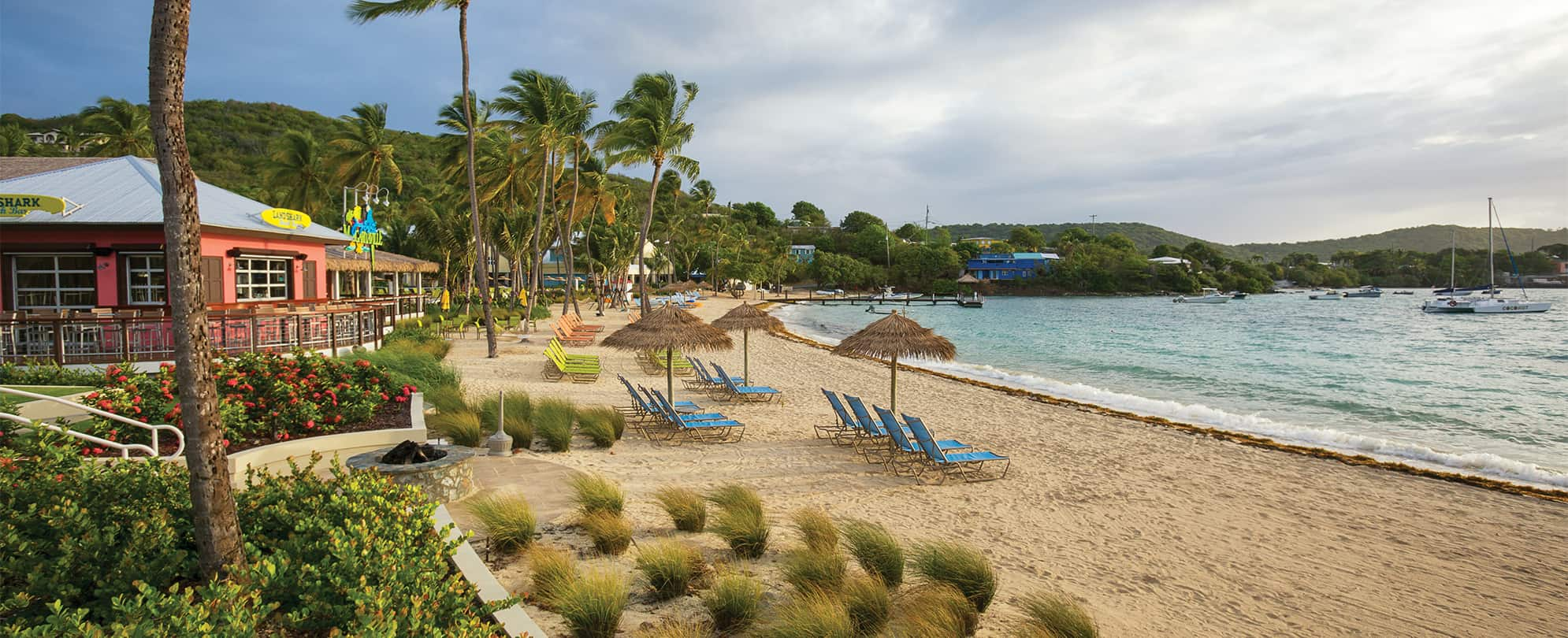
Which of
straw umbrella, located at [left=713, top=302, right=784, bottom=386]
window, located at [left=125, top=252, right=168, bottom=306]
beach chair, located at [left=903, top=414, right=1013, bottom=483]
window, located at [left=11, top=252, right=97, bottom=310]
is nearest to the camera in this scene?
beach chair, located at [left=903, top=414, right=1013, bottom=483]

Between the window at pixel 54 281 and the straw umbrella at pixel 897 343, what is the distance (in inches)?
552

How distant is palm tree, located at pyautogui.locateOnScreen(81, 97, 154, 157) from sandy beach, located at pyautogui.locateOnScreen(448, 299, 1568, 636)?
3077 centimetres

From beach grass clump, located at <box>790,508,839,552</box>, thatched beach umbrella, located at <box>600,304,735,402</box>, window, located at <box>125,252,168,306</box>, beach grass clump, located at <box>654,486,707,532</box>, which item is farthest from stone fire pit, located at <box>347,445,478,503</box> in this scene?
window, located at <box>125,252,168,306</box>

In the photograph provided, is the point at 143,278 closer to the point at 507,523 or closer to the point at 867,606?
the point at 507,523

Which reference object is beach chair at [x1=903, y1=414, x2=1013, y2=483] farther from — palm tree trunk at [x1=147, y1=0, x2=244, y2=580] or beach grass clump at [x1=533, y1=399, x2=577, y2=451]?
palm tree trunk at [x1=147, y1=0, x2=244, y2=580]

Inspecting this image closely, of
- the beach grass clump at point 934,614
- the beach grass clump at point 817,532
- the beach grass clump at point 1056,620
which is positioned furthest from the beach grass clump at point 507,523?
the beach grass clump at point 1056,620

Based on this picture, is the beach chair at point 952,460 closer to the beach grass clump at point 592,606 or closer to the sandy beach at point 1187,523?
the sandy beach at point 1187,523

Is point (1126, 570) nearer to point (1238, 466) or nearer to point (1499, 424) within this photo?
point (1238, 466)

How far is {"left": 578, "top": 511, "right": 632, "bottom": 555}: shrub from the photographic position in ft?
18.7

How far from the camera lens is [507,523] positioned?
5.63m

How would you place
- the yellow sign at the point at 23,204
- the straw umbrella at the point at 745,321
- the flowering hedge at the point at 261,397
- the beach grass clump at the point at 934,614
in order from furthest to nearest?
the straw umbrella at the point at 745,321 → the yellow sign at the point at 23,204 → the flowering hedge at the point at 261,397 → the beach grass clump at the point at 934,614

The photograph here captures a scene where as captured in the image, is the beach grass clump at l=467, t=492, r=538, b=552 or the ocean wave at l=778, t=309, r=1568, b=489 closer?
the beach grass clump at l=467, t=492, r=538, b=552

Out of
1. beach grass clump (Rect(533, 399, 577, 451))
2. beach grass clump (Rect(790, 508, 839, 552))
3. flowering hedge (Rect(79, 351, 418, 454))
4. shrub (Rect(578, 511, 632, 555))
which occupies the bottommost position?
beach grass clump (Rect(790, 508, 839, 552))

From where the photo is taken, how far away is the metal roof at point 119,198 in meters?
12.9
